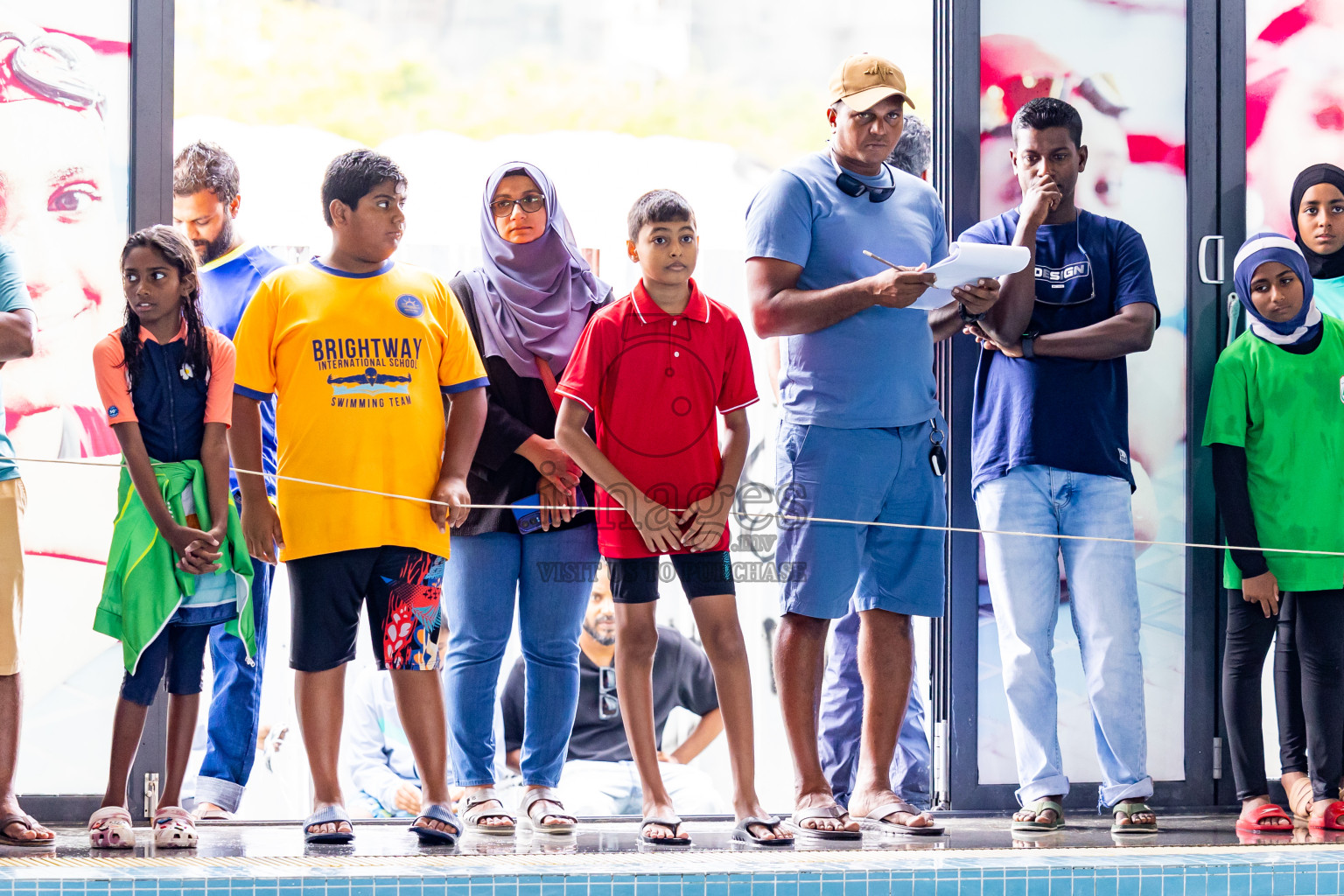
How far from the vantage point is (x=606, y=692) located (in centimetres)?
385

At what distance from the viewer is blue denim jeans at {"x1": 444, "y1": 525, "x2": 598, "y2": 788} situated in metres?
3.17

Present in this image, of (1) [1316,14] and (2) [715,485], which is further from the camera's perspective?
(1) [1316,14]

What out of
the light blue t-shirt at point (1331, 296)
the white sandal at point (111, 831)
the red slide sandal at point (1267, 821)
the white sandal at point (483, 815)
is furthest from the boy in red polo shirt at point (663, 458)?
the light blue t-shirt at point (1331, 296)

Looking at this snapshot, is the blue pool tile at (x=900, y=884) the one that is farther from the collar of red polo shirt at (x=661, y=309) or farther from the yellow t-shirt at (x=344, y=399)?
the collar of red polo shirt at (x=661, y=309)

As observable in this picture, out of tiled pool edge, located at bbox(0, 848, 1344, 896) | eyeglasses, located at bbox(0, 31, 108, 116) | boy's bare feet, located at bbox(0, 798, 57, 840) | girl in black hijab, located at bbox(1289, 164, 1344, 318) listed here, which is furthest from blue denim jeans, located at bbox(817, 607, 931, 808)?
eyeglasses, located at bbox(0, 31, 108, 116)

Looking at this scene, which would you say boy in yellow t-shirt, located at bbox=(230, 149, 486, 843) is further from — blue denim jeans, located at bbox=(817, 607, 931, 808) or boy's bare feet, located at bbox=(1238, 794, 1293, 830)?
boy's bare feet, located at bbox=(1238, 794, 1293, 830)

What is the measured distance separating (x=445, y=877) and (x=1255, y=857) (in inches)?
73.9

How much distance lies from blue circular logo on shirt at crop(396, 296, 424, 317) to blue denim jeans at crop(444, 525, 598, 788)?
23.1 inches

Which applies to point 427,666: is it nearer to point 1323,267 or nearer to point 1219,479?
Answer: point 1219,479

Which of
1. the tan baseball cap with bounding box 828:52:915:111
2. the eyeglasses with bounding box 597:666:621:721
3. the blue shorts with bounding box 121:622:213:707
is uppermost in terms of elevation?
the tan baseball cap with bounding box 828:52:915:111

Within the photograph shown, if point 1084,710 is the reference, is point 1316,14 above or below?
above

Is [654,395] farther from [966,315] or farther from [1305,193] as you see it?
[1305,193]

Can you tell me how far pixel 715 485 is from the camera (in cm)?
307

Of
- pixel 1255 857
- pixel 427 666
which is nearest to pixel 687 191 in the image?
pixel 427 666
